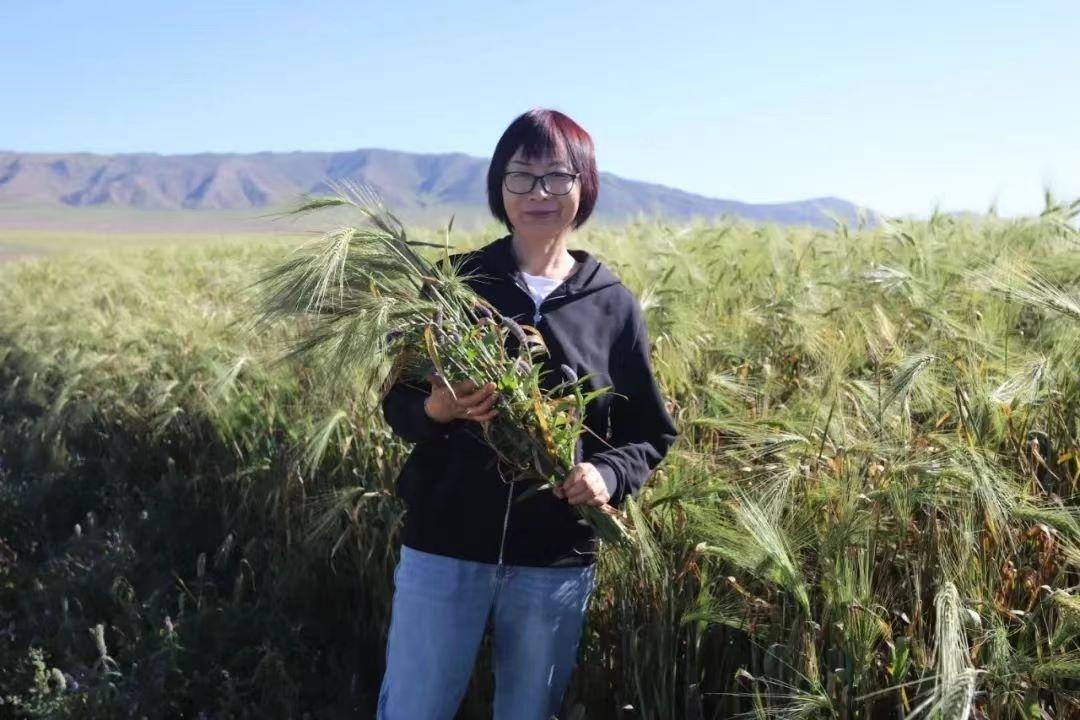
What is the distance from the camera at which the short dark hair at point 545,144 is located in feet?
6.17

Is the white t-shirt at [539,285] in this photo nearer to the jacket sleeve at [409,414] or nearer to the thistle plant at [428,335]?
the thistle plant at [428,335]

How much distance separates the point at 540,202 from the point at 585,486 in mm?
616

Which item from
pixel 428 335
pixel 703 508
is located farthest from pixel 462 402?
pixel 703 508

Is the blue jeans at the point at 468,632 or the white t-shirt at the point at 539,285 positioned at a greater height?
the white t-shirt at the point at 539,285

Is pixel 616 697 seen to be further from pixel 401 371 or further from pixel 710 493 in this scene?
pixel 401 371

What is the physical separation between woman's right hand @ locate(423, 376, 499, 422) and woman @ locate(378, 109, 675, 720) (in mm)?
28

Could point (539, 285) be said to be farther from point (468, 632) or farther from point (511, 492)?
point (468, 632)

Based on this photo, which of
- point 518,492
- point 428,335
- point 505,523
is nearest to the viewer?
point 428,335

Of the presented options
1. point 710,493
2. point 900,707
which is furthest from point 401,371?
point 900,707

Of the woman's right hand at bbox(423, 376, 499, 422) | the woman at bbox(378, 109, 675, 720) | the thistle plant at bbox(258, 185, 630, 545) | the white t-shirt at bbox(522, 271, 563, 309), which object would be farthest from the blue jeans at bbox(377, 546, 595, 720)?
the white t-shirt at bbox(522, 271, 563, 309)

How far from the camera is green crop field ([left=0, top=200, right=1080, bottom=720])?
1662mm

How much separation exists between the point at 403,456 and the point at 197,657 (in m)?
0.93

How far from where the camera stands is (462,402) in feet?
5.53

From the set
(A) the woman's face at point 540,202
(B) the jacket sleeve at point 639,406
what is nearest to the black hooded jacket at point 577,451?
(B) the jacket sleeve at point 639,406
